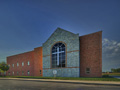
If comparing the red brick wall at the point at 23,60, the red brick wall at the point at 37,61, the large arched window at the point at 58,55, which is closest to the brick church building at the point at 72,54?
the large arched window at the point at 58,55

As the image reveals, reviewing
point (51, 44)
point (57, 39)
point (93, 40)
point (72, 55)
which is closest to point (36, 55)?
point (51, 44)

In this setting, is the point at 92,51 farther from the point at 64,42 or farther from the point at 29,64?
Answer: the point at 29,64

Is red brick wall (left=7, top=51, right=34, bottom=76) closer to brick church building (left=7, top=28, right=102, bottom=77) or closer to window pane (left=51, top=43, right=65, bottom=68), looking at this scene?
brick church building (left=7, top=28, right=102, bottom=77)

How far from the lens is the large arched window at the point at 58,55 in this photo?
2781cm

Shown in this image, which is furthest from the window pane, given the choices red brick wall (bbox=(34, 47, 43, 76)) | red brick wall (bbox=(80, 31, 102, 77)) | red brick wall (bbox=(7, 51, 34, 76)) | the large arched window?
red brick wall (bbox=(7, 51, 34, 76))

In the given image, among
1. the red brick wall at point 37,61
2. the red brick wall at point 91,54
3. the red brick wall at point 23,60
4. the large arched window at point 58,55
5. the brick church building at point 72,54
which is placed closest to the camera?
the red brick wall at point 91,54

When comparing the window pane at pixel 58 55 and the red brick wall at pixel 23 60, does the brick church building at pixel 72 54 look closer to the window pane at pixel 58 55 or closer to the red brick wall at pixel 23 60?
the window pane at pixel 58 55

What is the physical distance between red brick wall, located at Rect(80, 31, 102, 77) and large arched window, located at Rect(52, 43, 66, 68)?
5.13 m

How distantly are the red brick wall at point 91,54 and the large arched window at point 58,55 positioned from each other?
5133mm

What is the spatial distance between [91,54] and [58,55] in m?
9.05

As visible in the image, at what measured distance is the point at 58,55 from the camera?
28.7m

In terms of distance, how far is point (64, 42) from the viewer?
27828 mm

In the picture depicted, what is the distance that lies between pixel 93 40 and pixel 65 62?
8991mm

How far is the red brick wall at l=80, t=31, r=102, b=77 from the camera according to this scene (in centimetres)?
2328
